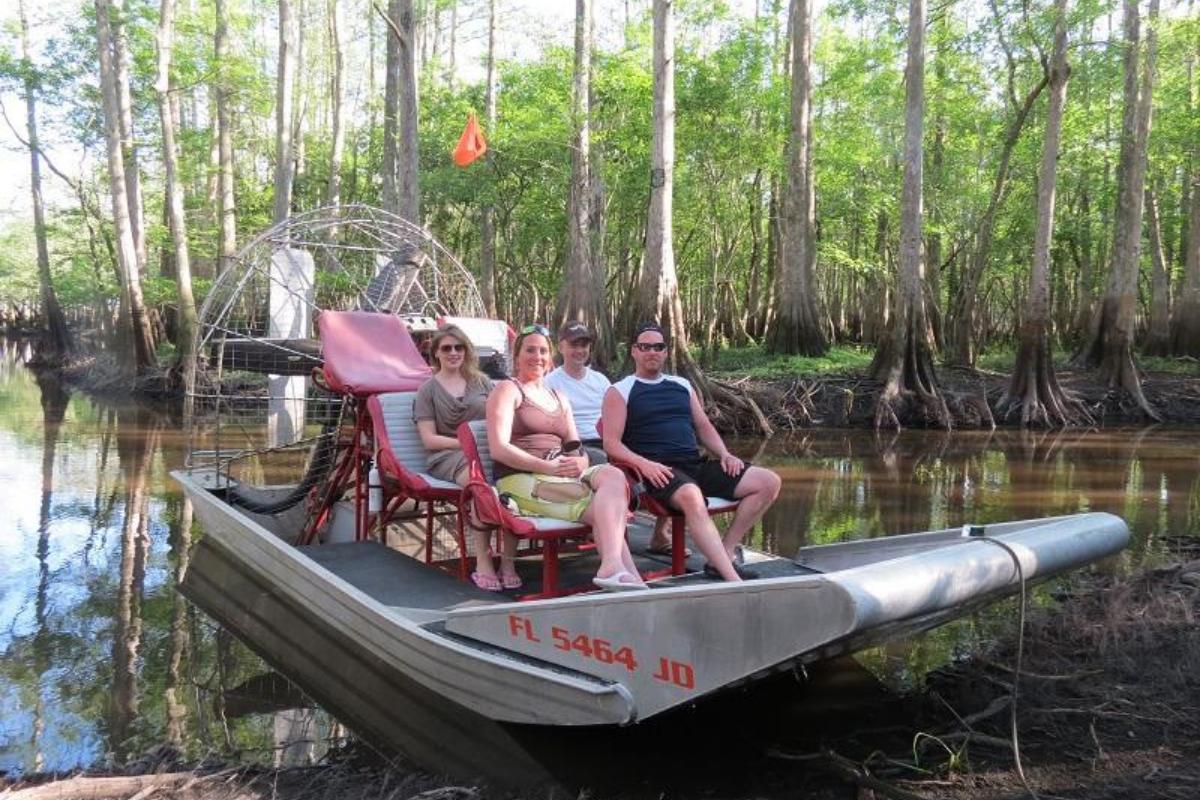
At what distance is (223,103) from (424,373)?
793 inches

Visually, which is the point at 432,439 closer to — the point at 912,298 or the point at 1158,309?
the point at 912,298

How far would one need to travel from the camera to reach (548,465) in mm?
4504

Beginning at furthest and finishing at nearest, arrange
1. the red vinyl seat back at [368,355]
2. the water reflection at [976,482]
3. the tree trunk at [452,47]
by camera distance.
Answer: the tree trunk at [452,47] → the water reflection at [976,482] → the red vinyl seat back at [368,355]

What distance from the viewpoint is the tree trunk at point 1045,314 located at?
52.5ft

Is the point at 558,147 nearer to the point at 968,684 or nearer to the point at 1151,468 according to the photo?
the point at 1151,468

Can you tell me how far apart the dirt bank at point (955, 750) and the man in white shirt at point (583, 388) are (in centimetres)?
120

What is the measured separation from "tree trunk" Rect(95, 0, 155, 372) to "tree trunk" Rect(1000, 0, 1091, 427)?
1833 cm

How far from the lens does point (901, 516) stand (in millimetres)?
8883

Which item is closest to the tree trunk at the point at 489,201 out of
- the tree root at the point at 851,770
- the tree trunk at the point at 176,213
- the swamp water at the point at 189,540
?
the tree trunk at the point at 176,213

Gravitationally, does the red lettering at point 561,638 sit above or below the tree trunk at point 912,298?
below

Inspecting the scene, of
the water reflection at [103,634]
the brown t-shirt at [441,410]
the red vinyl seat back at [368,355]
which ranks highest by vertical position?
the red vinyl seat back at [368,355]

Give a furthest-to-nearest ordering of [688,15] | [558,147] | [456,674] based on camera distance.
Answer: [688,15] → [558,147] → [456,674]

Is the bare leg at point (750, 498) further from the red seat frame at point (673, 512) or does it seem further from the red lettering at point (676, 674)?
the red lettering at point (676, 674)

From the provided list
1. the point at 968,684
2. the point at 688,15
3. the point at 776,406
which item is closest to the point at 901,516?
the point at 968,684
